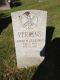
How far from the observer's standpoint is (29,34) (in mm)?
8102

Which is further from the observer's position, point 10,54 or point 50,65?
point 10,54

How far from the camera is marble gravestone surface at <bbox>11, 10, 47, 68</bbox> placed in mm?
7953

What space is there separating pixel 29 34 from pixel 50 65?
1193 millimetres

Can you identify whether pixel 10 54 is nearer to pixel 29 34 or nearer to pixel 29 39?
pixel 29 39

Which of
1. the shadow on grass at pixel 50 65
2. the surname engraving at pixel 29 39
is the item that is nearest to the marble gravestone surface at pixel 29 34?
the surname engraving at pixel 29 39

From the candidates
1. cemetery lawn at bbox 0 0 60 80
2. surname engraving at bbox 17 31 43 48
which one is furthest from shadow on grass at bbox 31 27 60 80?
surname engraving at bbox 17 31 43 48

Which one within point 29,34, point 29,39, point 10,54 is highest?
point 29,34

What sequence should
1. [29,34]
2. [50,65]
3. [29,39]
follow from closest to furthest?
[29,34]
[29,39]
[50,65]

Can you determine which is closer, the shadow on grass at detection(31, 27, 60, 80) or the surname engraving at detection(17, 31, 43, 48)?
the shadow on grass at detection(31, 27, 60, 80)

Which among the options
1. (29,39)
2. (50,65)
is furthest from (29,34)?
(50,65)

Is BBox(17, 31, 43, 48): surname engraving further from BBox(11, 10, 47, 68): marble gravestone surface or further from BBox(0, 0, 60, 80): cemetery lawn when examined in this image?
BBox(0, 0, 60, 80): cemetery lawn

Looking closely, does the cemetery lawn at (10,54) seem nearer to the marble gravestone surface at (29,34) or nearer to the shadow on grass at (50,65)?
the shadow on grass at (50,65)

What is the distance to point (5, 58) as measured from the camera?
9.21 m

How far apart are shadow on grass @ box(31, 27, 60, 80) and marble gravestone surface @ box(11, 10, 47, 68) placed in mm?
288
